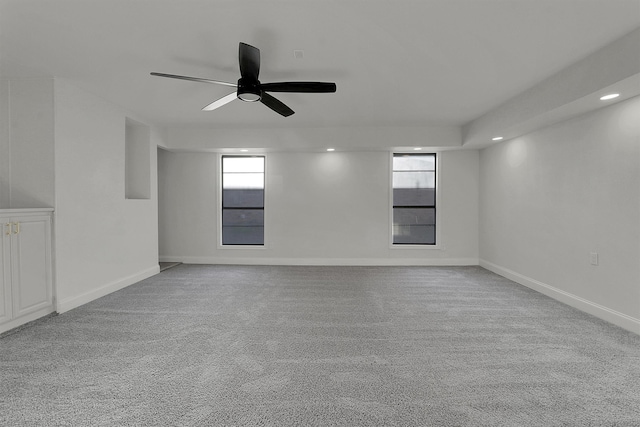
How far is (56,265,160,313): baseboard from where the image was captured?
3354mm

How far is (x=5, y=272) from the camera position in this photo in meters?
2.76

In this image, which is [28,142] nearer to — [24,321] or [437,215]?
[24,321]

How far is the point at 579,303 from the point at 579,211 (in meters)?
1.05

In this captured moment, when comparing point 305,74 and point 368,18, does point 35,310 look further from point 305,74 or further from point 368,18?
point 368,18

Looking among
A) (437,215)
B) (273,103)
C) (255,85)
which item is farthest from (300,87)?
(437,215)

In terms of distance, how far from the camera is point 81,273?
359cm

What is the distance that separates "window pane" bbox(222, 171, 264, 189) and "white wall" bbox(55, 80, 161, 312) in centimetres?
186

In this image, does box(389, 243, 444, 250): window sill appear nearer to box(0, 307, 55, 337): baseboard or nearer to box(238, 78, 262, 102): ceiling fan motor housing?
box(238, 78, 262, 102): ceiling fan motor housing

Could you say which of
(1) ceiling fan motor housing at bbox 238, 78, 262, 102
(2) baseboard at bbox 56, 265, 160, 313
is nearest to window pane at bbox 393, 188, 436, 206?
(2) baseboard at bbox 56, 265, 160, 313

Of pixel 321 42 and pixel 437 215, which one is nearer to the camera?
pixel 321 42

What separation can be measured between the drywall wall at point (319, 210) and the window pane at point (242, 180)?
240 mm

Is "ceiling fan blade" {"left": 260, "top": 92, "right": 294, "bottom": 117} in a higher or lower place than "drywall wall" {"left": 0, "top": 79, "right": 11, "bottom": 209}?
higher

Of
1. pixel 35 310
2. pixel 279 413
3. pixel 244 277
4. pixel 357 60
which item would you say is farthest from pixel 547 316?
pixel 35 310

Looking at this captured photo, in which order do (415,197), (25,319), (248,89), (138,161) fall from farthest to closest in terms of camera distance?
(415,197) → (138,161) → (25,319) → (248,89)
